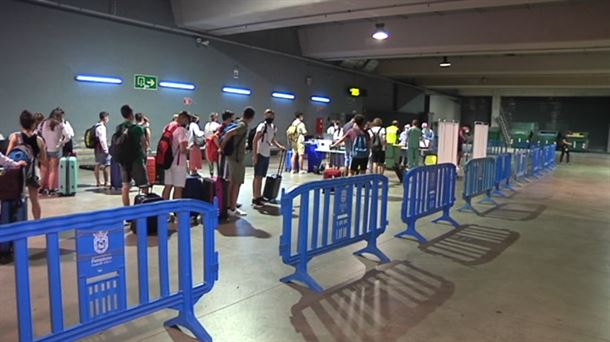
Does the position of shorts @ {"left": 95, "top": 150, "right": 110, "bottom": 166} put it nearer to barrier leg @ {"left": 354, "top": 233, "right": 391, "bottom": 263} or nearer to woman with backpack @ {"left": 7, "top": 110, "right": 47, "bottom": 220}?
woman with backpack @ {"left": 7, "top": 110, "right": 47, "bottom": 220}

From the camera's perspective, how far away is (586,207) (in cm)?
935

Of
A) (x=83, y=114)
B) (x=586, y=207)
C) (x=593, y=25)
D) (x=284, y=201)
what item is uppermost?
(x=593, y=25)

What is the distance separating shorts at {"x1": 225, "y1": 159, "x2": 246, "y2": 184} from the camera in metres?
6.80

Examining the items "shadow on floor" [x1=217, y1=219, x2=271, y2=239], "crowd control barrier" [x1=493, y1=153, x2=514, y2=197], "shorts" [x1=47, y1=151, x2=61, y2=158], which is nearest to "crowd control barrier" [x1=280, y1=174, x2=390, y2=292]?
"shadow on floor" [x1=217, y1=219, x2=271, y2=239]

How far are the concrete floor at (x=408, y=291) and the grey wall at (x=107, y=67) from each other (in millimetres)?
4764

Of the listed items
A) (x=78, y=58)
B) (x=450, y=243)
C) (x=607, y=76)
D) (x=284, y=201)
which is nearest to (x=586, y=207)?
(x=450, y=243)

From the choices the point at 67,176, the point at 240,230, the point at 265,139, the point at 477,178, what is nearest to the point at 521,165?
the point at 477,178

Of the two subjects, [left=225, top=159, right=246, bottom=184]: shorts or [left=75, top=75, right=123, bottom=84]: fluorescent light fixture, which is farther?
[left=75, top=75, right=123, bottom=84]: fluorescent light fixture

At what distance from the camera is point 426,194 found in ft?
20.9

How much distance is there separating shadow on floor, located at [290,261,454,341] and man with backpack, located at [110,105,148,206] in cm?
317

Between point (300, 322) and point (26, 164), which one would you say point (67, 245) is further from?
point (300, 322)

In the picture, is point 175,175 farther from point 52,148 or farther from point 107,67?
point 107,67

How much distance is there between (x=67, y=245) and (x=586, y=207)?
949cm

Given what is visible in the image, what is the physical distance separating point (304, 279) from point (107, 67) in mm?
9776
